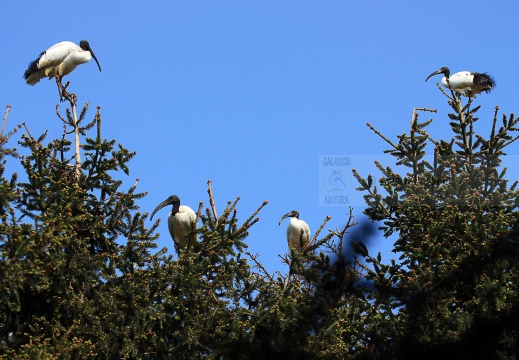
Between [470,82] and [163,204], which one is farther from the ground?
[470,82]

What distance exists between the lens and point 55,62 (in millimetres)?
16594

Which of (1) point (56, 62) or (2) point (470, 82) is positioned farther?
(2) point (470, 82)

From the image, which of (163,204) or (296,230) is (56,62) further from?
(296,230)

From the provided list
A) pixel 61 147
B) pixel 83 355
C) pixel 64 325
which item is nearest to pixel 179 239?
pixel 61 147

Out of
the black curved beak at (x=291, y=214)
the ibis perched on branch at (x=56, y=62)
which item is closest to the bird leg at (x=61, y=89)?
the ibis perched on branch at (x=56, y=62)

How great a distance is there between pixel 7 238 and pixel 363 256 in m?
3.96

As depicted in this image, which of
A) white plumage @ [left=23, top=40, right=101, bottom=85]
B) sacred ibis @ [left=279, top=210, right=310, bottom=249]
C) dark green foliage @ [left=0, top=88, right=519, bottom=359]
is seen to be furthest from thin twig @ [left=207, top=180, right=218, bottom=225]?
white plumage @ [left=23, top=40, right=101, bottom=85]

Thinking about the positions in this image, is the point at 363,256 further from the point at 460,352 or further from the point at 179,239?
the point at 179,239

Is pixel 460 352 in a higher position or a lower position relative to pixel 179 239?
lower

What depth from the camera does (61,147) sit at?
35.5ft

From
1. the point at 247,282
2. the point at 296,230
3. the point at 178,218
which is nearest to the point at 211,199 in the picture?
the point at 247,282

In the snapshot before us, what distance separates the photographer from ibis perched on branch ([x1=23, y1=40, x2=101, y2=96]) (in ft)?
54.2

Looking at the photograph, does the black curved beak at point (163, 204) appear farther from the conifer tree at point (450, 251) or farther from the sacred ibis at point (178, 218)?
the conifer tree at point (450, 251)

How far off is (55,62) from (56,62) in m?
0.02
